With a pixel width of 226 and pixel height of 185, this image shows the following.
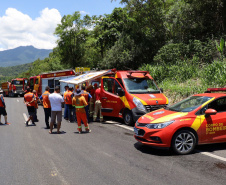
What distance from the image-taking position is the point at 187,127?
593cm

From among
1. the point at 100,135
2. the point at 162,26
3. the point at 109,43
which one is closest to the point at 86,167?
the point at 100,135

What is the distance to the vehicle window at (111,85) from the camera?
10.5 meters

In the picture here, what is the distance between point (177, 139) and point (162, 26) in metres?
19.6

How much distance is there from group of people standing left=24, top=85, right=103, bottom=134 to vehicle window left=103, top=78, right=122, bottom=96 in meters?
0.50

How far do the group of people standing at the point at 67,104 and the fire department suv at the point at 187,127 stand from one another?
2.96 meters

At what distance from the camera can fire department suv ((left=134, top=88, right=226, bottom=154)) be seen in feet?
19.2

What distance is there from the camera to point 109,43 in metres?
30.5

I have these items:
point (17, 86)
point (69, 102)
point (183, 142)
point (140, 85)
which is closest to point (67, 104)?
point (69, 102)

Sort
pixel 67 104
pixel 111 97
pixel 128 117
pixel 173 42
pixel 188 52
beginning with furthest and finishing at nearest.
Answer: pixel 173 42
pixel 188 52
pixel 67 104
pixel 111 97
pixel 128 117

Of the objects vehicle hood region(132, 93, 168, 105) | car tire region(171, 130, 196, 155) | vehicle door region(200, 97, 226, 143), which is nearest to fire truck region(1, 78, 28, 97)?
vehicle hood region(132, 93, 168, 105)

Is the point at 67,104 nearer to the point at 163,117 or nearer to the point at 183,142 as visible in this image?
the point at 163,117

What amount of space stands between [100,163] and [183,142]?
215cm

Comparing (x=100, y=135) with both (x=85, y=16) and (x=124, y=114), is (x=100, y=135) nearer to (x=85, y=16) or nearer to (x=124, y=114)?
(x=124, y=114)

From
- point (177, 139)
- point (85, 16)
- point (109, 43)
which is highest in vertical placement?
point (85, 16)
